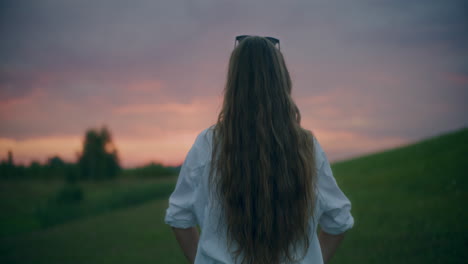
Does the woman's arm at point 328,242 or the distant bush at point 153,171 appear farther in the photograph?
the distant bush at point 153,171

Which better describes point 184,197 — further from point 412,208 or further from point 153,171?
point 153,171

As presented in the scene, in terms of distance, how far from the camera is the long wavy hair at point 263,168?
209cm

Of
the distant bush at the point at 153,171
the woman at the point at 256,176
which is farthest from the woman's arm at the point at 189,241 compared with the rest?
the distant bush at the point at 153,171

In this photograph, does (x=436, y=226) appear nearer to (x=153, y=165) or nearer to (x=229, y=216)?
(x=229, y=216)

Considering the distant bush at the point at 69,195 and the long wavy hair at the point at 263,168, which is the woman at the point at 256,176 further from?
the distant bush at the point at 69,195

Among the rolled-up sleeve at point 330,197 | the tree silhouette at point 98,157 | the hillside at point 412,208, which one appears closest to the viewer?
the rolled-up sleeve at point 330,197

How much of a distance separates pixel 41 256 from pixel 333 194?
11.6 m

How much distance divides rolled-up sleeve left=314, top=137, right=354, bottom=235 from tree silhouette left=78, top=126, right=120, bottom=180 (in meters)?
52.6

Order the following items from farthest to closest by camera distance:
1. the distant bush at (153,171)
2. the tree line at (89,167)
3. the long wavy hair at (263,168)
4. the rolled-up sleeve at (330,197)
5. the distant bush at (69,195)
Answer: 1. the distant bush at (153,171)
2. the tree line at (89,167)
3. the distant bush at (69,195)
4. the rolled-up sleeve at (330,197)
5. the long wavy hair at (263,168)

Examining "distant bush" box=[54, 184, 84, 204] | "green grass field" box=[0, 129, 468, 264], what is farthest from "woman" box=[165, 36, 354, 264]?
"distant bush" box=[54, 184, 84, 204]

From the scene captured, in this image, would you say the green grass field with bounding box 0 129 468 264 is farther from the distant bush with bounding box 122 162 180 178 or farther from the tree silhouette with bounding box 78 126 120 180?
the tree silhouette with bounding box 78 126 120 180

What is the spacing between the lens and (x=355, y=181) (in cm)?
1686

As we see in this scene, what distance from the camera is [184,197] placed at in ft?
7.27

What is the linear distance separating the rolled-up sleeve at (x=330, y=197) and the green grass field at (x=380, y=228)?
5804mm
